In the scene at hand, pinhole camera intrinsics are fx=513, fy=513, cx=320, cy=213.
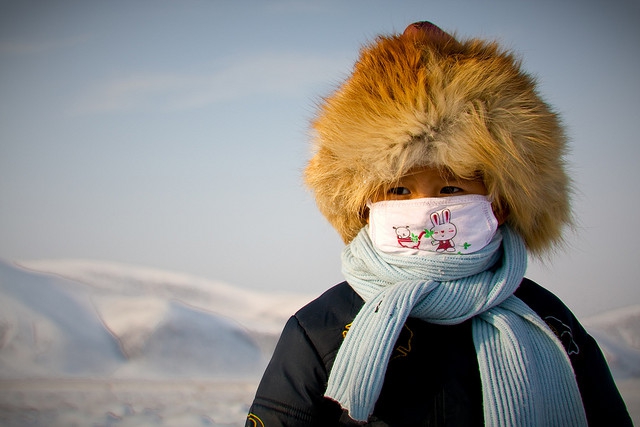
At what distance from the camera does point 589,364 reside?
3.79 feet

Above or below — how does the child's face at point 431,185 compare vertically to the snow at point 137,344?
above

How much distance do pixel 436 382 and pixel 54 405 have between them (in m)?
1.75

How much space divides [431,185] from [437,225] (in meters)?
0.09

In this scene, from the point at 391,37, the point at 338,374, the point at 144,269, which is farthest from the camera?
the point at 144,269

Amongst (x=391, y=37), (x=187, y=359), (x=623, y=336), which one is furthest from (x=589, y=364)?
(x=187, y=359)

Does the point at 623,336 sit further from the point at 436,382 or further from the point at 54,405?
the point at 54,405

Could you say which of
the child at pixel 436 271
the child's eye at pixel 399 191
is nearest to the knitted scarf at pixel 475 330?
the child at pixel 436 271

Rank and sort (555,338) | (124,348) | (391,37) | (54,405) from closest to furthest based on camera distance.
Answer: (555,338) → (391,37) → (54,405) → (124,348)

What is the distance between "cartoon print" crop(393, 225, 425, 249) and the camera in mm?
1055

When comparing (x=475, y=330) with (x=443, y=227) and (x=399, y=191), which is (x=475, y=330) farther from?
(x=399, y=191)

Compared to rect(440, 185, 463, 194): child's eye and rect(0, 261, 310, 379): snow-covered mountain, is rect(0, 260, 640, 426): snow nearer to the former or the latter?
rect(0, 261, 310, 379): snow-covered mountain

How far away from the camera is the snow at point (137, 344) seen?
2.09 metres

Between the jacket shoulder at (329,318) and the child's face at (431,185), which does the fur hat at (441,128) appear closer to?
the child's face at (431,185)

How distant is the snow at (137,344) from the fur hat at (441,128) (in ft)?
4.48
